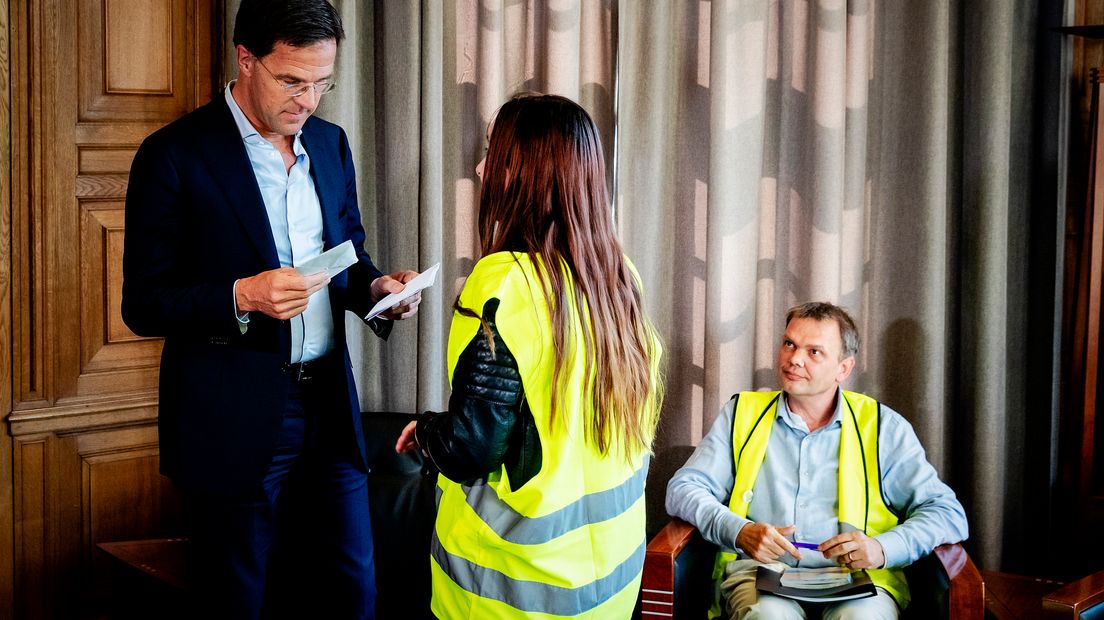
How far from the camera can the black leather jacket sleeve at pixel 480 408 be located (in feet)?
4.31

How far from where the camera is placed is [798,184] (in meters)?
2.83

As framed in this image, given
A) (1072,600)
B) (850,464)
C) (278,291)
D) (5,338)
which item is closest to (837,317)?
(850,464)

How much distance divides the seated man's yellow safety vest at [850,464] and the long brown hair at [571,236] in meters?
0.98

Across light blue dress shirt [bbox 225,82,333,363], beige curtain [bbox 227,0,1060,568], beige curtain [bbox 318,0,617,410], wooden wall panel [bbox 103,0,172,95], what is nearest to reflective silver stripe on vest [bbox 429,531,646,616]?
light blue dress shirt [bbox 225,82,333,363]

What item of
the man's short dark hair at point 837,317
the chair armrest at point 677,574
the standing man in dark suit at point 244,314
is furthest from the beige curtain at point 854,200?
the standing man in dark suit at point 244,314

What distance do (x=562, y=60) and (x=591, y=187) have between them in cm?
145

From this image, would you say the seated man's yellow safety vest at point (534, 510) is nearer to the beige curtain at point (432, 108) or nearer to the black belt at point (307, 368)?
the black belt at point (307, 368)

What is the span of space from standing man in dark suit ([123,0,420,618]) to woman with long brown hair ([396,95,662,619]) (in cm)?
37

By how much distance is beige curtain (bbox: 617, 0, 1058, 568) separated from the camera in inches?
104

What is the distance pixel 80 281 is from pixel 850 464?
2097mm

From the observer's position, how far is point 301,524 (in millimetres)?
1812

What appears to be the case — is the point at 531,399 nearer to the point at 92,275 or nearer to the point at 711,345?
the point at 711,345

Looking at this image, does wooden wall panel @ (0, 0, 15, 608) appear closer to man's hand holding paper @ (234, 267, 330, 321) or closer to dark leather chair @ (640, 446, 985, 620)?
man's hand holding paper @ (234, 267, 330, 321)

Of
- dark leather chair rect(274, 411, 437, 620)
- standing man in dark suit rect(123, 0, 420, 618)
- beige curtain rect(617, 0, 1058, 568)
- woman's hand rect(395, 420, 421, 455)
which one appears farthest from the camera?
beige curtain rect(617, 0, 1058, 568)
